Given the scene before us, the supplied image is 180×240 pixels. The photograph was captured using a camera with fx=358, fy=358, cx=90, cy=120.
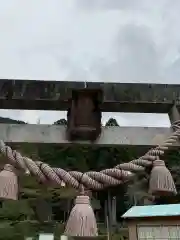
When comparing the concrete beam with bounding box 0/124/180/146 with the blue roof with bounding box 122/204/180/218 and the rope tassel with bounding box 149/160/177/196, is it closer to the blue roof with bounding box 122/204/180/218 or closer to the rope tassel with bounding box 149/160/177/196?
the rope tassel with bounding box 149/160/177/196

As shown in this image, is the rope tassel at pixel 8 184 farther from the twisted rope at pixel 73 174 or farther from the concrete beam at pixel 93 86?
the concrete beam at pixel 93 86

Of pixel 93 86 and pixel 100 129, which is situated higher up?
pixel 93 86

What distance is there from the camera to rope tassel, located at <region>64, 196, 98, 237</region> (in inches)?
55.6

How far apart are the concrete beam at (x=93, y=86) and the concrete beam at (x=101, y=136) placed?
0.44 ft

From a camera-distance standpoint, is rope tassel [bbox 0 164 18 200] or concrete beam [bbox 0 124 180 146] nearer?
rope tassel [bbox 0 164 18 200]

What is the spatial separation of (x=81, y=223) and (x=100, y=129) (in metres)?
0.57

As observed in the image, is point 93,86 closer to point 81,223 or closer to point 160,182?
point 160,182

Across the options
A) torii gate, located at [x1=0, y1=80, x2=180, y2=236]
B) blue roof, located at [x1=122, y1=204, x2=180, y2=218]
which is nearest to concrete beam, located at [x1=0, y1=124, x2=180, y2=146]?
torii gate, located at [x1=0, y1=80, x2=180, y2=236]

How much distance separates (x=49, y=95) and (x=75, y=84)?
6.0 inches

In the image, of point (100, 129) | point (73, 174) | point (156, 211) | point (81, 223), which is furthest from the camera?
point (156, 211)

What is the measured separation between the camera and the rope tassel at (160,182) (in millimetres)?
1563

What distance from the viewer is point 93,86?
1897mm

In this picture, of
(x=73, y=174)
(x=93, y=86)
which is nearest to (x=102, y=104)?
(x=93, y=86)

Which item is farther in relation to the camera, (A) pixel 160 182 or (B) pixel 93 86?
(B) pixel 93 86
